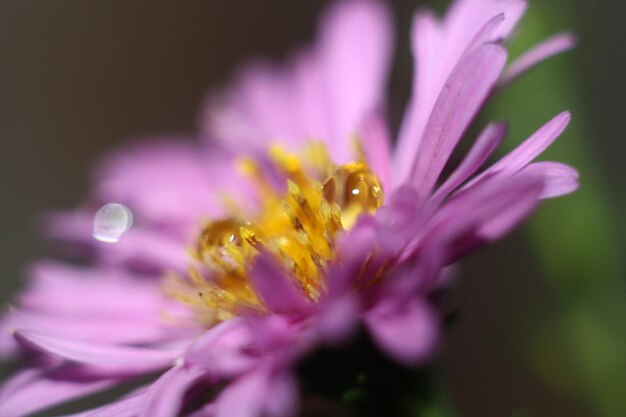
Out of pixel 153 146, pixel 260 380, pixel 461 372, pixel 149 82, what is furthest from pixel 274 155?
pixel 149 82

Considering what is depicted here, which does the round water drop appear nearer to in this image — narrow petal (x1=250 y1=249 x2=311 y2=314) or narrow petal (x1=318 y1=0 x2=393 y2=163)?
narrow petal (x1=318 y1=0 x2=393 y2=163)

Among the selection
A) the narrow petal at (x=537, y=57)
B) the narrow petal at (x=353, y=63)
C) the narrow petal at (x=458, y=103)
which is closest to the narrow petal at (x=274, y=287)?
the narrow petal at (x=458, y=103)

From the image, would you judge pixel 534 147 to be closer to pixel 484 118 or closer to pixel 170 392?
pixel 170 392

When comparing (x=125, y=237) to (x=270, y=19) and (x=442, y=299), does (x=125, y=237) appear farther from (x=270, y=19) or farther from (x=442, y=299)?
(x=270, y=19)

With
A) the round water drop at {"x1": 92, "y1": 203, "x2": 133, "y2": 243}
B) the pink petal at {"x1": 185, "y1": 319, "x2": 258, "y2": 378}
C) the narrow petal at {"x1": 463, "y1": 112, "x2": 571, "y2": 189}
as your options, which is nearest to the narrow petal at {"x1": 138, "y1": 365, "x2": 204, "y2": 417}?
the pink petal at {"x1": 185, "y1": 319, "x2": 258, "y2": 378}

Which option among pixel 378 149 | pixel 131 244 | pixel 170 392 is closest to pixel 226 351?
pixel 170 392

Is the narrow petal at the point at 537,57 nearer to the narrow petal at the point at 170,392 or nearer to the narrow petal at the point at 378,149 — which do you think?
the narrow petal at the point at 378,149
